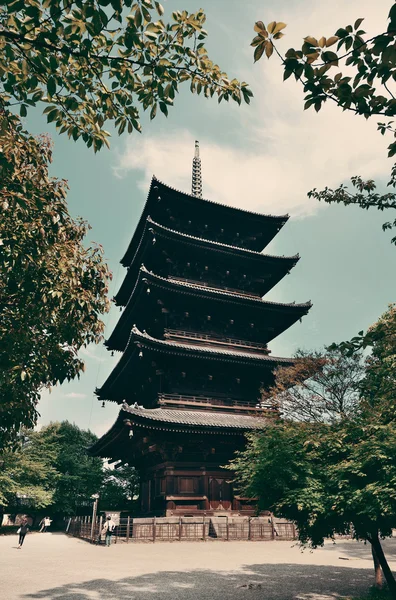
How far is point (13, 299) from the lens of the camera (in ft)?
31.7

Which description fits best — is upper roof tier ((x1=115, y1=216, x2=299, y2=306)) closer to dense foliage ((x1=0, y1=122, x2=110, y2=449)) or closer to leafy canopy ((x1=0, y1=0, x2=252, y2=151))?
dense foliage ((x1=0, y1=122, x2=110, y2=449))

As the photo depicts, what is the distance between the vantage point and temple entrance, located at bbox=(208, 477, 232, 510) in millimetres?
19766

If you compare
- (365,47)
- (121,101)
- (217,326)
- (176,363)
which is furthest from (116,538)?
(365,47)

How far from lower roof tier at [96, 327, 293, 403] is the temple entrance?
541 centimetres

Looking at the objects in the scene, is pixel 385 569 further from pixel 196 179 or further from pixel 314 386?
pixel 196 179

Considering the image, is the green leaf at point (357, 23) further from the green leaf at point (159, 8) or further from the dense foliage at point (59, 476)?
the dense foliage at point (59, 476)

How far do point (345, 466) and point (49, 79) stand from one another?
836 cm

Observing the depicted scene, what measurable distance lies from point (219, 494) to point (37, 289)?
1552cm

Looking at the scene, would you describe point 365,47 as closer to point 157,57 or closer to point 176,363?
point 157,57

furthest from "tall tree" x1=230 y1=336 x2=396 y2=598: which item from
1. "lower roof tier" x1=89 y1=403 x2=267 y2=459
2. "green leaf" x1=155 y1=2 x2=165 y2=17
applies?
"lower roof tier" x1=89 y1=403 x2=267 y2=459

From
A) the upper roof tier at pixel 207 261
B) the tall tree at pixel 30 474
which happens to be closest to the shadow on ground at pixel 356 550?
the upper roof tier at pixel 207 261

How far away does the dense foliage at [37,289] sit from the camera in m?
8.20

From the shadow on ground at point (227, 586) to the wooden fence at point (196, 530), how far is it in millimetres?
7013

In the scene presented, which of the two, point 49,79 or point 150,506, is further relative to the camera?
point 150,506
